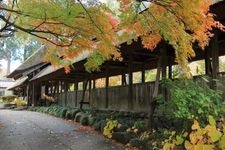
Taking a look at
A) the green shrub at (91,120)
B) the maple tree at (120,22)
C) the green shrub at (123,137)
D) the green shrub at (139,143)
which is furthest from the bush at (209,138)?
the green shrub at (91,120)

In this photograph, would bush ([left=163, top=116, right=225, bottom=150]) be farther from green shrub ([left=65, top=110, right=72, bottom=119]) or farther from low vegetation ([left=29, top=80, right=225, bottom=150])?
green shrub ([left=65, top=110, right=72, bottom=119])

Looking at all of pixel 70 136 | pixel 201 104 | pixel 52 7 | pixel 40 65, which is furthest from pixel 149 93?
pixel 40 65

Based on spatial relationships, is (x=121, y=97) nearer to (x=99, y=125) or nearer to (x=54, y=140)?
(x=99, y=125)

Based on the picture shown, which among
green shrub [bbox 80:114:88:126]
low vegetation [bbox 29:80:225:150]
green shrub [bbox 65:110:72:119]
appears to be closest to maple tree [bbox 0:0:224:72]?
low vegetation [bbox 29:80:225:150]

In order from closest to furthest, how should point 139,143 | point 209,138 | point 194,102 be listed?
point 209,138
point 194,102
point 139,143

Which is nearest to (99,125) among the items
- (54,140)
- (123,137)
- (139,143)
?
(54,140)

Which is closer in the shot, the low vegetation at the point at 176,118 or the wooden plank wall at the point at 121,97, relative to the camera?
the low vegetation at the point at 176,118

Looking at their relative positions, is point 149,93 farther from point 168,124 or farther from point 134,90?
point 168,124

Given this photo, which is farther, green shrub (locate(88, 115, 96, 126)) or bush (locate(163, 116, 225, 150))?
green shrub (locate(88, 115, 96, 126))

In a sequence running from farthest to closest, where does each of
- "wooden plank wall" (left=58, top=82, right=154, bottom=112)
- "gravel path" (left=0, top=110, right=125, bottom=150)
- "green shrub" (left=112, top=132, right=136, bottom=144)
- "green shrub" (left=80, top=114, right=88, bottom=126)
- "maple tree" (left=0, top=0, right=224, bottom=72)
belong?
"green shrub" (left=80, top=114, right=88, bottom=126), "wooden plank wall" (left=58, top=82, right=154, bottom=112), "green shrub" (left=112, top=132, right=136, bottom=144), "gravel path" (left=0, top=110, right=125, bottom=150), "maple tree" (left=0, top=0, right=224, bottom=72)

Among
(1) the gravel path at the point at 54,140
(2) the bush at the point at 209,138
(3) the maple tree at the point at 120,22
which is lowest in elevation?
(1) the gravel path at the point at 54,140

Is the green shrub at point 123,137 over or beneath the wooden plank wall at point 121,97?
beneath

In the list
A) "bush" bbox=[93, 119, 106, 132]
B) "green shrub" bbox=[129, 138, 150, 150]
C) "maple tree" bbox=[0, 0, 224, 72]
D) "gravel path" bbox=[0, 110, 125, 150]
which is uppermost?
"maple tree" bbox=[0, 0, 224, 72]

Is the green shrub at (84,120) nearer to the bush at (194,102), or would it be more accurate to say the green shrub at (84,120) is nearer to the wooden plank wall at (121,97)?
the wooden plank wall at (121,97)
